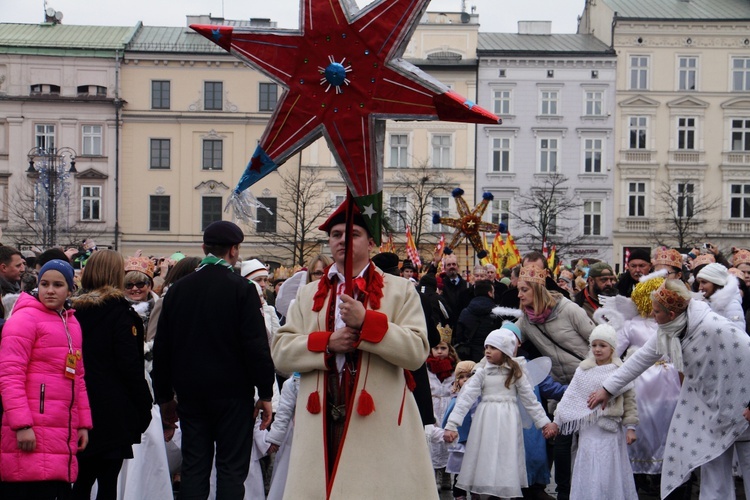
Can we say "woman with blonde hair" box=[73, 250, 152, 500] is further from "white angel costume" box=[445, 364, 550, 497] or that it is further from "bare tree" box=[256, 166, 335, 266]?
"bare tree" box=[256, 166, 335, 266]

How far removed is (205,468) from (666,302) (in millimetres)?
3471

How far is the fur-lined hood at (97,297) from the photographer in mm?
6812

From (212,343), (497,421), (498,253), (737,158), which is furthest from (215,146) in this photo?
(212,343)

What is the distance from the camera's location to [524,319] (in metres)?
9.64

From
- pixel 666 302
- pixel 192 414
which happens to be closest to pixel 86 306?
pixel 192 414

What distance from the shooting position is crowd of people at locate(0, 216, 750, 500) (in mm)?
5465

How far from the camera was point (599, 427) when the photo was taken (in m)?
8.98

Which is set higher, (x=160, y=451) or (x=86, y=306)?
(x=86, y=306)

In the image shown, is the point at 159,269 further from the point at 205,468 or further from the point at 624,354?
the point at 205,468

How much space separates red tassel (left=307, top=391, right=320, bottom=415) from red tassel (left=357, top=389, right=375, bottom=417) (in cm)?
23

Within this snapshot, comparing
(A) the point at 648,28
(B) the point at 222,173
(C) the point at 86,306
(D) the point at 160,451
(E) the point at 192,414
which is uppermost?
(A) the point at 648,28

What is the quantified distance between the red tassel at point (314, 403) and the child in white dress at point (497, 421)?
3.71 m

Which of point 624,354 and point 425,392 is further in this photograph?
point 624,354

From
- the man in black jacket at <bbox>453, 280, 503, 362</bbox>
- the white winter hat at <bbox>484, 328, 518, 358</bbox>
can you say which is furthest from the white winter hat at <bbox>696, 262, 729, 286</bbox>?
the man in black jacket at <bbox>453, 280, 503, 362</bbox>
